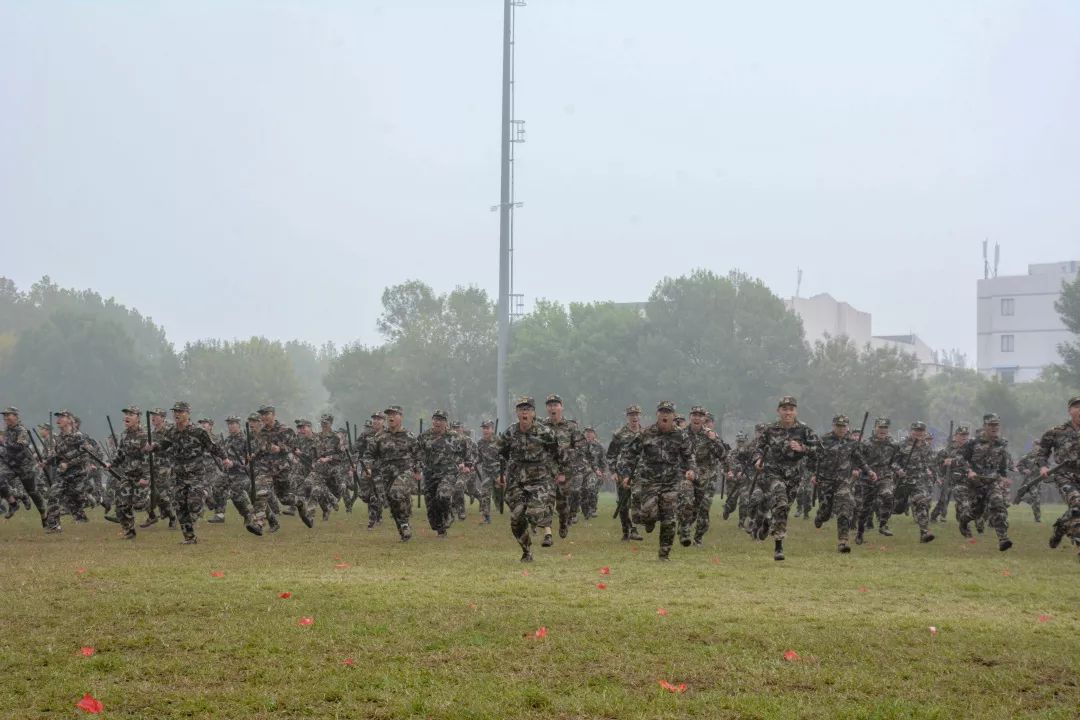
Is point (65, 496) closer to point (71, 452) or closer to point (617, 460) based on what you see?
point (71, 452)

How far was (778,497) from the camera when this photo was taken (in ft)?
58.2

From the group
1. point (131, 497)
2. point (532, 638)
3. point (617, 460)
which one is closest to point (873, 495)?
point (617, 460)

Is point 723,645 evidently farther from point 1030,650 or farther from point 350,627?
point 350,627

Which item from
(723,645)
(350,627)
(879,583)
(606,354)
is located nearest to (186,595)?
(350,627)

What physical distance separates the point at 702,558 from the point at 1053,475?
5.69 meters

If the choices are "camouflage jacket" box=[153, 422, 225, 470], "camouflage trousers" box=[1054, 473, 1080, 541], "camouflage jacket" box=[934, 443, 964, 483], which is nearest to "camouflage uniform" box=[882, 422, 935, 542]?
"camouflage jacket" box=[934, 443, 964, 483]

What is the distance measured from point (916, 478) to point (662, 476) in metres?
9.23

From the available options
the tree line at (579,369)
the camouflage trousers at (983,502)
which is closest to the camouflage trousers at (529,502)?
the camouflage trousers at (983,502)

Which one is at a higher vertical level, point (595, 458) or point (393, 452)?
point (393, 452)

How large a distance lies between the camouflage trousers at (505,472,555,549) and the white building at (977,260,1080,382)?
109m

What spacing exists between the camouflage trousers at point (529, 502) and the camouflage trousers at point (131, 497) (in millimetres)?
8298

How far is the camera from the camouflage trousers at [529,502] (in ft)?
55.1

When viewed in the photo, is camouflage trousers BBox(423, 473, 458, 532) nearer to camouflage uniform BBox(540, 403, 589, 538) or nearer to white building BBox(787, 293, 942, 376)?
camouflage uniform BBox(540, 403, 589, 538)

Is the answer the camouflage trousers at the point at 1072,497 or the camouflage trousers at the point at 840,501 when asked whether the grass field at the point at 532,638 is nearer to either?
the camouflage trousers at the point at 1072,497
